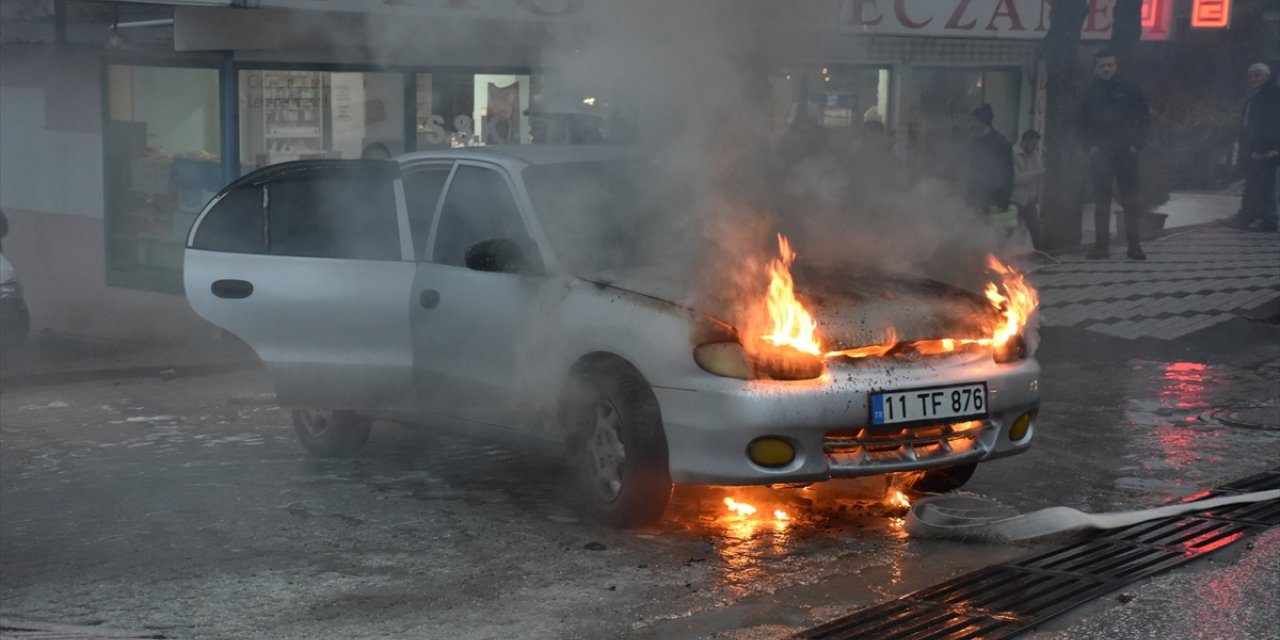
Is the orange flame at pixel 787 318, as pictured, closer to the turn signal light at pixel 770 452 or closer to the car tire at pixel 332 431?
the turn signal light at pixel 770 452

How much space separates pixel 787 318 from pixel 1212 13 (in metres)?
18.5

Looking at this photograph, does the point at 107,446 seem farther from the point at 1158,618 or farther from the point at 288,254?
the point at 1158,618

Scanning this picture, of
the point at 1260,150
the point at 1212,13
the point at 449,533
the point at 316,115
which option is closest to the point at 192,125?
the point at 316,115

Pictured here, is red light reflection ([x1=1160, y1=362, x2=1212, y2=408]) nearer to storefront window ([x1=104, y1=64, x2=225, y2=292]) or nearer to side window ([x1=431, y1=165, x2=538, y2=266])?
side window ([x1=431, y1=165, x2=538, y2=266])

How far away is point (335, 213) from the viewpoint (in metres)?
6.69

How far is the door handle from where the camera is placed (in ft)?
21.1

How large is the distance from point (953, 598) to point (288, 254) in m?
3.12

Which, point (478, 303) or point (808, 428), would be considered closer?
point (808, 428)

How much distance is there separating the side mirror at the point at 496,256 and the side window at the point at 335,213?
0.58 m

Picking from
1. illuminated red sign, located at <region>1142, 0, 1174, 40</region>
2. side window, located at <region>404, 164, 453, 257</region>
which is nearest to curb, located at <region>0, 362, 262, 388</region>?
side window, located at <region>404, 164, 453, 257</region>

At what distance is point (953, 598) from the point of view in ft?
16.0

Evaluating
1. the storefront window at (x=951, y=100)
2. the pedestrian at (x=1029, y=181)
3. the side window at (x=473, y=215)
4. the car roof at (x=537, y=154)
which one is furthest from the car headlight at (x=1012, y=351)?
the storefront window at (x=951, y=100)

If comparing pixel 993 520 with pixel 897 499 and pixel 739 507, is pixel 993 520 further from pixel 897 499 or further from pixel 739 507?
pixel 739 507

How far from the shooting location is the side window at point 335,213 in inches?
259
